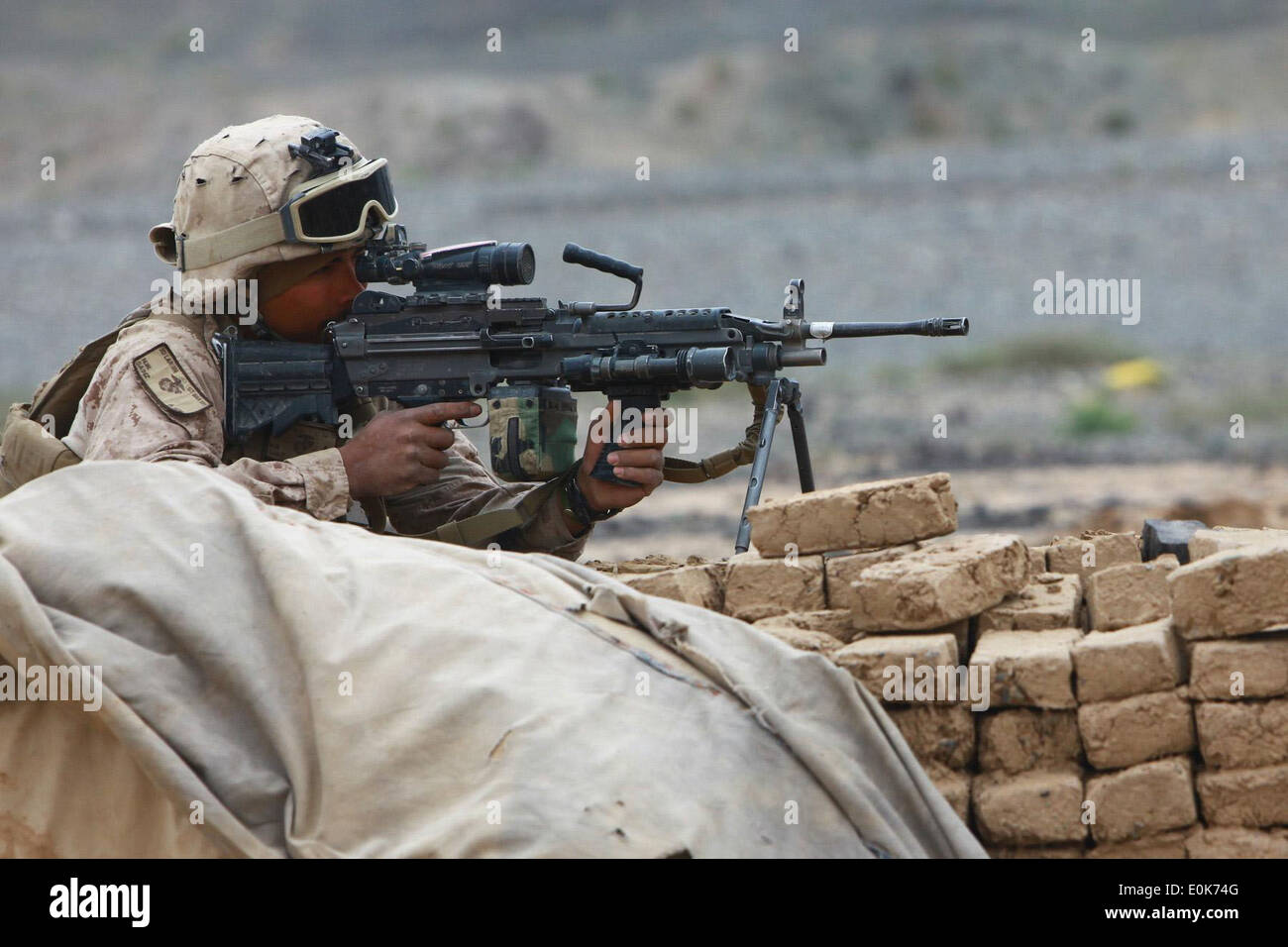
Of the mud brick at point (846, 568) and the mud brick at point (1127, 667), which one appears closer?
the mud brick at point (1127, 667)

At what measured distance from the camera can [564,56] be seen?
48.2 m

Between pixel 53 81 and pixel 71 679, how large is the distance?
Result: 158ft

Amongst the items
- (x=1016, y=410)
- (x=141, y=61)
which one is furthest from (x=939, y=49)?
(x=1016, y=410)

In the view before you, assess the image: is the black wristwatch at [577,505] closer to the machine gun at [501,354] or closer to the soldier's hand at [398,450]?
the machine gun at [501,354]

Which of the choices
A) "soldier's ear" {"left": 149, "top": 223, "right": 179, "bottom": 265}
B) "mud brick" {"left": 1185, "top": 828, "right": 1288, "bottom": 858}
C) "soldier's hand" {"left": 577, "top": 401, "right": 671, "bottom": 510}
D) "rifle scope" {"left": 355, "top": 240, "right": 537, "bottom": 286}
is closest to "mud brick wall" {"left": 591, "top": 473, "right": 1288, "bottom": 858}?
"mud brick" {"left": 1185, "top": 828, "right": 1288, "bottom": 858}

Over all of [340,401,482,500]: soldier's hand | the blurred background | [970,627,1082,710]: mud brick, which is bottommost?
[970,627,1082,710]: mud brick

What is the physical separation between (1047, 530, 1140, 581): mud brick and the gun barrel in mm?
779

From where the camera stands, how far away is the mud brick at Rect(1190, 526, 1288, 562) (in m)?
4.27

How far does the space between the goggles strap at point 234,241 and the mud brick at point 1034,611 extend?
85.3 inches

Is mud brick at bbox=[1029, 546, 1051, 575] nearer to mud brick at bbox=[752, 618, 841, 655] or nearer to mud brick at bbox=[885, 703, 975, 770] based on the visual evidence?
mud brick at bbox=[752, 618, 841, 655]

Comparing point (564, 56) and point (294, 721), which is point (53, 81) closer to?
point (564, 56)

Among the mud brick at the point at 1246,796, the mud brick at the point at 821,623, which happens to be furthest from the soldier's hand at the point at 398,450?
the mud brick at the point at 1246,796

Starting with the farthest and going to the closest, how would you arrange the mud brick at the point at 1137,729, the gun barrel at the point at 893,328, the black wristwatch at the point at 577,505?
the black wristwatch at the point at 577,505 → the gun barrel at the point at 893,328 → the mud brick at the point at 1137,729

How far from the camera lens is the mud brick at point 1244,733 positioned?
3857 mm
